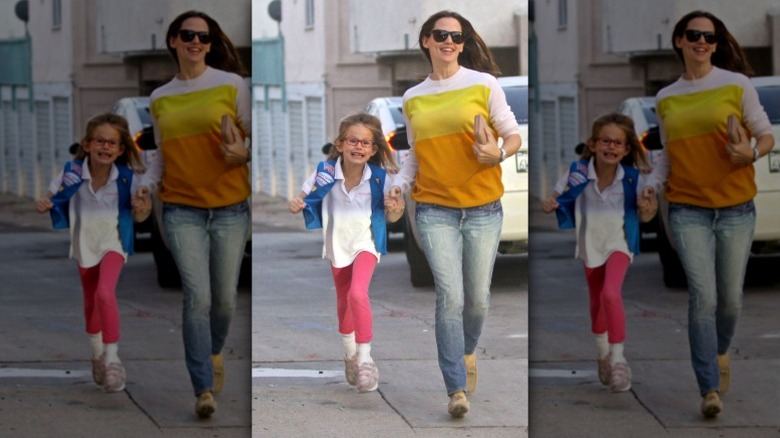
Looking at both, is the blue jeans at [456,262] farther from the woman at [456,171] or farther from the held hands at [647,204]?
the held hands at [647,204]

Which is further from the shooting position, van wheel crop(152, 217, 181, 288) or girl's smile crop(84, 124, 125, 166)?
van wheel crop(152, 217, 181, 288)

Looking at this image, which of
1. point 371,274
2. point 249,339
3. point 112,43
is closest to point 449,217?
point 371,274

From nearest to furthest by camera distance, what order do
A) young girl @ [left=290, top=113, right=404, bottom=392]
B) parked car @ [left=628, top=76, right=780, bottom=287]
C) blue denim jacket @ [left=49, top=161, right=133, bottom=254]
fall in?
parked car @ [left=628, top=76, right=780, bottom=287]
blue denim jacket @ [left=49, top=161, right=133, bottom=254]
young girl @ [left=290, top=113, right=404, bottom=392]

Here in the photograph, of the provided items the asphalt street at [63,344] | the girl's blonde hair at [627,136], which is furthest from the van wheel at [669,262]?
the asphalt street at [63,344]

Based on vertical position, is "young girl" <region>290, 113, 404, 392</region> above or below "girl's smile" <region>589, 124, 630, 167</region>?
below

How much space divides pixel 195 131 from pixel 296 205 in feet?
1.71

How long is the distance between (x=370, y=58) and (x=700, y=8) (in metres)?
1.33

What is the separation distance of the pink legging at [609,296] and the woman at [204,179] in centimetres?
145

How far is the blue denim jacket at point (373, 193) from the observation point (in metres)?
6.83

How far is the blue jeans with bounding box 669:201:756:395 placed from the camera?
6695 millimetres

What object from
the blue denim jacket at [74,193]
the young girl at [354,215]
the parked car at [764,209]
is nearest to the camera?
the parked car at [764,209]

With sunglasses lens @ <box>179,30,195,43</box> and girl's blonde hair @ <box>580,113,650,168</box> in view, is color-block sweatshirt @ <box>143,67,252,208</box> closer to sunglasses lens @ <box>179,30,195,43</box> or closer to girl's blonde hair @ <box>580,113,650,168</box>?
sunglasses lens @ <box>179,30,195,43</box>

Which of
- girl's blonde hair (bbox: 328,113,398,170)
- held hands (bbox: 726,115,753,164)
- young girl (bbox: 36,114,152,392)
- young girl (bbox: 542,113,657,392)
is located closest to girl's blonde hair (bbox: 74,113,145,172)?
young girl (bbox: 36,114,152,392)

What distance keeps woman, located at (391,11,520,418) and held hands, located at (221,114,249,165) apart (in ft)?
2.12
